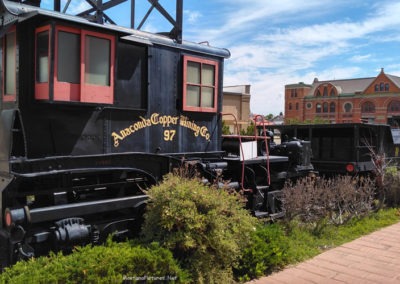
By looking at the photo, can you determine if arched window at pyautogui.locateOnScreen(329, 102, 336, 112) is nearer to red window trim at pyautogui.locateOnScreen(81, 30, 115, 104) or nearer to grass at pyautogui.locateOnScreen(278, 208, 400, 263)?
grass at pyautogui.locateOnScreen(278, 208, 400, 263)

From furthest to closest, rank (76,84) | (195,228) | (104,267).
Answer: (76,84) < (195,228) < (104,267)

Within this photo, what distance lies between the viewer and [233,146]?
822 cm

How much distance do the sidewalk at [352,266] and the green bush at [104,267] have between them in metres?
1.43

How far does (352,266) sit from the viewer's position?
18.7 ft

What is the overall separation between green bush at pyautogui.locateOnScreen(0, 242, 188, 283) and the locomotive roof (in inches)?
104

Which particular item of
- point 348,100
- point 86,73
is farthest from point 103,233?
point 348,100

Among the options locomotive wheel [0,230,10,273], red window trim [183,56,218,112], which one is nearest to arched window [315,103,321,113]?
red window trim [183,56,218,112]

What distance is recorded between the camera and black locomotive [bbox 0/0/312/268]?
4543mm

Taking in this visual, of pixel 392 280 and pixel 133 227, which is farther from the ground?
pixel 133 227

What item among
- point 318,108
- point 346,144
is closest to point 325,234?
point 346,144

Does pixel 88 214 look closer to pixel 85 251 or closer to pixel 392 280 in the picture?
pixel 85 251

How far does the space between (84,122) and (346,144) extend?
770 cm

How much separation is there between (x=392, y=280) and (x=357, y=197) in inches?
135

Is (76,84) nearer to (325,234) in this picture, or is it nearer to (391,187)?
(325,234)
